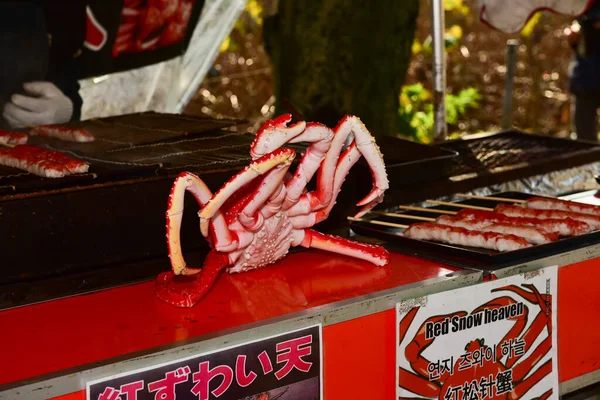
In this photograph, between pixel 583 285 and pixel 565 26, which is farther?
pixel 565 26

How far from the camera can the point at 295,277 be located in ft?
8.95

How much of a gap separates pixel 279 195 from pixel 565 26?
389 inches

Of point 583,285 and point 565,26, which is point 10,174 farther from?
point 565,26

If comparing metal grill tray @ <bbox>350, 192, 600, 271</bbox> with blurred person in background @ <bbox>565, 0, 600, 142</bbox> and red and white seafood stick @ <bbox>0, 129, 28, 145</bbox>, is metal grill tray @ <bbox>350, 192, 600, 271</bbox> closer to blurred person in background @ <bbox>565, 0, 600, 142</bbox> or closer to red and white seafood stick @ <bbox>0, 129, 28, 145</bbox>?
red and white seafood stick @ <bbox>0, 129, 28, 145</bbox>

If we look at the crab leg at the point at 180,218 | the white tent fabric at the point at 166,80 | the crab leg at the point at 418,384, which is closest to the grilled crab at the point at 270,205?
the crab leg at the point at 180,218

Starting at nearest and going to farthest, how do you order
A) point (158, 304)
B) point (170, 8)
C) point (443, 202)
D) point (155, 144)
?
point (158, 304), point (155, 144), point (443, 202), point (170, 8)

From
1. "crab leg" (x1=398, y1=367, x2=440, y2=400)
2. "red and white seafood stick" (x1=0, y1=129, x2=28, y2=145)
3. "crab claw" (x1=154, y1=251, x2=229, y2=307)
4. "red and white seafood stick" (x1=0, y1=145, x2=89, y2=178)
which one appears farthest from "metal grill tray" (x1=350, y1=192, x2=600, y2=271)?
"red and white seafood stick" (x1=0, y1=129, x2=28, y2=145)

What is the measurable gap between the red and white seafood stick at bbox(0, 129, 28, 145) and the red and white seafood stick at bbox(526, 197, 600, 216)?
217cm

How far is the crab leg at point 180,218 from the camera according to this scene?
2312mm

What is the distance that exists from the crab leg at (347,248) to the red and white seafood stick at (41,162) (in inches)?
32.2

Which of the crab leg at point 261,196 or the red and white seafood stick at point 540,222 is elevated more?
the crab leg at point 261,196

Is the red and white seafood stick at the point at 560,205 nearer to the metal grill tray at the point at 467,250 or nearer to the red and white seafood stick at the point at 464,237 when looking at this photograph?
the metal grill tray at the point at 467,250

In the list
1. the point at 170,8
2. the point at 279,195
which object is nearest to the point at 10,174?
the point at 279,195

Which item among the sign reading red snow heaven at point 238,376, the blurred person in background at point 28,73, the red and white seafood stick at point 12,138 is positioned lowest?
the sign reading red snow heaven at point 238,376
